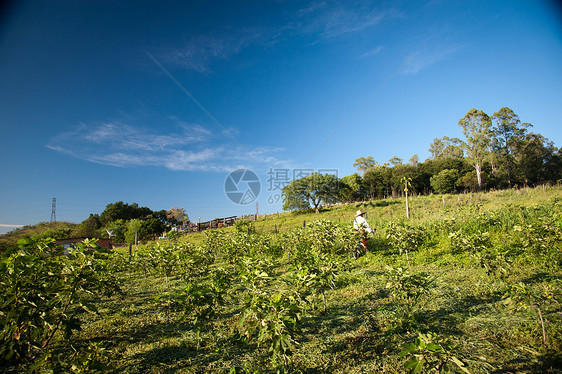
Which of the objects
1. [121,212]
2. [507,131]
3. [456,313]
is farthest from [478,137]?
[121,212]

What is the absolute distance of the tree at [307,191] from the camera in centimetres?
4138

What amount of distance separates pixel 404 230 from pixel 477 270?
7.37 ft

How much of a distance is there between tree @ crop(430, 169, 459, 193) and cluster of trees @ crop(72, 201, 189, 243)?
179ft

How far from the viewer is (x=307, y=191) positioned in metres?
41.9

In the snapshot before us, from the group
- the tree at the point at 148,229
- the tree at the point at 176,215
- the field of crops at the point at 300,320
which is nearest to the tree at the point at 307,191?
the tree at the point at 148,229

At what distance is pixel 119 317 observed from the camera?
5.48m

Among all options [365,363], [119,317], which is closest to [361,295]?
[365,363]

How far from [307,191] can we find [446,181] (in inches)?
1168

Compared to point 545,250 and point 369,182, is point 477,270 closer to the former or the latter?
point 545,250

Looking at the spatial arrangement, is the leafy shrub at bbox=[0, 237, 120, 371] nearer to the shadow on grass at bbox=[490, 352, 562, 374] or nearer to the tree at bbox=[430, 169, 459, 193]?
the shadow on grass at bbox=[490, 352, 562, 374]

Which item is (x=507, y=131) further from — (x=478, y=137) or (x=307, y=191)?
(x=307, y=191)

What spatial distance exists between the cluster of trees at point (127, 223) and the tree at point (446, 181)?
2153 inches

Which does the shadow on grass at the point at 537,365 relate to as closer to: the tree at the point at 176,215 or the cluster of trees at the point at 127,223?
the cluster of trees at the point at 127,223

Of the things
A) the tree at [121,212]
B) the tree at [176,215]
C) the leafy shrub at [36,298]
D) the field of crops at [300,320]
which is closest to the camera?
the leafy shrub at [36,298]
